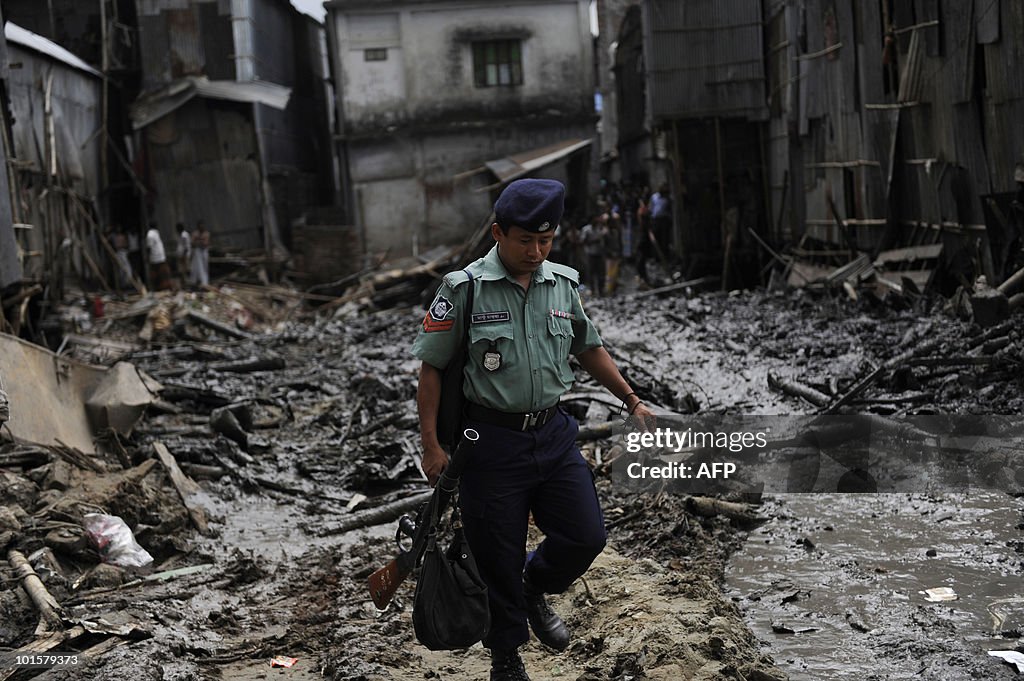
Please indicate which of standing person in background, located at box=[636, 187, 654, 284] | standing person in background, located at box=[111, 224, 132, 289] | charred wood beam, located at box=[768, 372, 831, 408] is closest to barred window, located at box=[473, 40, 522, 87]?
standing person in background, located at box=[636, 187, 654, 284]

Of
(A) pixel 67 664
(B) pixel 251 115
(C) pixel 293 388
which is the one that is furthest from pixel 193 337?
(A) pixel 67 664

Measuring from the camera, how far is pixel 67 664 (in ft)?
14.4

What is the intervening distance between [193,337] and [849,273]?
34.3ft

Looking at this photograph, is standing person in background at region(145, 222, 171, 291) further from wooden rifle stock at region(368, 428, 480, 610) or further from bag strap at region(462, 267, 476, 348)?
bag strap at region(462, 267, 476, 348)

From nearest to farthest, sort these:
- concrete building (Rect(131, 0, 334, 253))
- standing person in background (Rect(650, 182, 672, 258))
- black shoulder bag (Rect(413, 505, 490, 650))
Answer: black shoulder bag (Rect(413, 505, 490, 650)) → standing person in background (Rect(650, 182, 672, 258)) → concrete building (Rect(131, 0, 334, 253))

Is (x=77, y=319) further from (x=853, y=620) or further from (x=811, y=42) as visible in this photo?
(x=853, y=620)

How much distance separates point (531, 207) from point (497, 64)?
78.5 feet

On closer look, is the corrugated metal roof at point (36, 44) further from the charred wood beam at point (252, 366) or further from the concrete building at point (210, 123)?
the charred wood beam at point (252, 366)

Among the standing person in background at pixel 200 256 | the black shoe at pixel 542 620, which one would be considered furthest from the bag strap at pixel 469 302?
the standing person in background at pixel 200 256

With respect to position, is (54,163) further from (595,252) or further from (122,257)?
(595,252)

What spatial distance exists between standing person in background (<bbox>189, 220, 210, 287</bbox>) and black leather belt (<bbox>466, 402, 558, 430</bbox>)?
67.0 ft

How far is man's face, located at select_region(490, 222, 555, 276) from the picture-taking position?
3791 millimetres

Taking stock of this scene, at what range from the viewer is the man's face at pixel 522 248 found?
3791mm

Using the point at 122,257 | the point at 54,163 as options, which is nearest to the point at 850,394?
the point at 54,163
